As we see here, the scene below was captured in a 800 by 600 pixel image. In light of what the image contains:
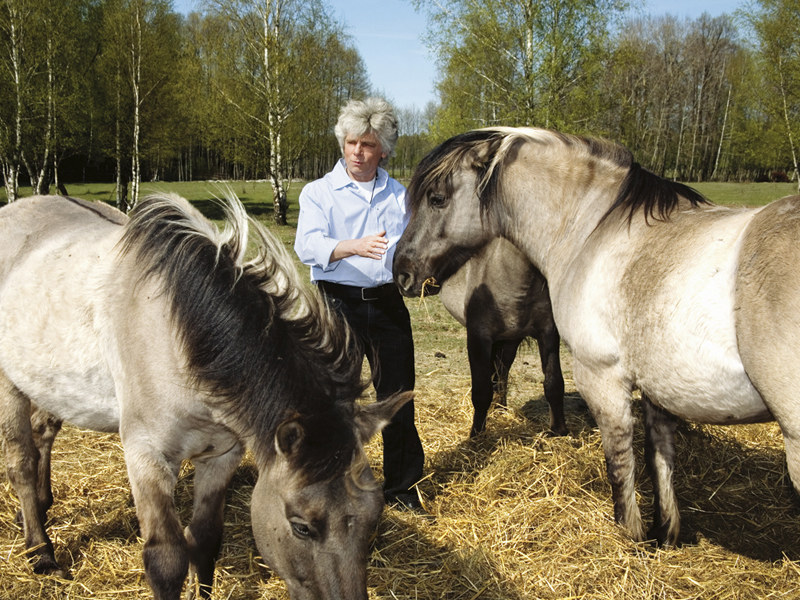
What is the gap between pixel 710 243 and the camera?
7.93 ft

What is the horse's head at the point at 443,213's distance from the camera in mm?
3557

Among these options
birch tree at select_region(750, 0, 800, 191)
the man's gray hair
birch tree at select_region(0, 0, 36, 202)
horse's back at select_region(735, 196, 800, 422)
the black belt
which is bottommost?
the black belt

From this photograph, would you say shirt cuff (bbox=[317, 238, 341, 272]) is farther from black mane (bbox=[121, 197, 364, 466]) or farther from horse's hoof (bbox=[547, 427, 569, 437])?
horse's hoof (bbox=[547, 427, 569, 437])

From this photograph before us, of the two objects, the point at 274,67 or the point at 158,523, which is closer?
the point at 158,523

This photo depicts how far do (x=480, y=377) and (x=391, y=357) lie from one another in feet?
3.85

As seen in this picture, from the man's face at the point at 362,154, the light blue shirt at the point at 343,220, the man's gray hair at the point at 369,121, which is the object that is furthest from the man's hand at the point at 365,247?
the man's gray hair at the point at 369,121

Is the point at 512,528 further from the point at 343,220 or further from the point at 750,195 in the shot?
the point at 750,195

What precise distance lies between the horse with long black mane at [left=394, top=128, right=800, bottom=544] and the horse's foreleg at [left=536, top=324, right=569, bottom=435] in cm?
131

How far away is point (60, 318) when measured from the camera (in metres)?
2.77

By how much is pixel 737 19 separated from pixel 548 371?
23569 mm

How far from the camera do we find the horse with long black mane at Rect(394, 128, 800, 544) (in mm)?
2143

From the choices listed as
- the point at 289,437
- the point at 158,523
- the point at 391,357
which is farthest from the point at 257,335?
the point at 391,357

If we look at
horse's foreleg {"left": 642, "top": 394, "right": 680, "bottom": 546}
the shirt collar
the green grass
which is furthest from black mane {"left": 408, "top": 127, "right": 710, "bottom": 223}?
the green grass

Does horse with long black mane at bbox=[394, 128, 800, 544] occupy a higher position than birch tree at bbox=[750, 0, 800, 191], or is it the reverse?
birch tree at bbox=[750, 0, 800, 191]
